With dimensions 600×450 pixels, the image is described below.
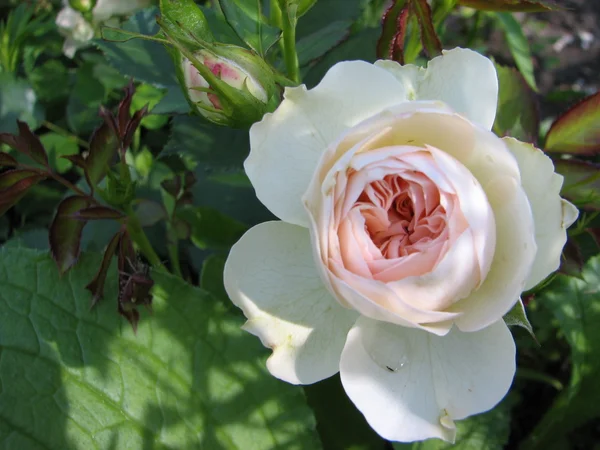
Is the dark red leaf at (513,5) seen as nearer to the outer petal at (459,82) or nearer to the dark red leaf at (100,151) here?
the outer petal at (459,82)

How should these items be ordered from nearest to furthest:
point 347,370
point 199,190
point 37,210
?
point 347,370 → point 199,190 → point 37,210

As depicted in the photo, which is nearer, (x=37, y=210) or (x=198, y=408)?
(x=198, y=408)

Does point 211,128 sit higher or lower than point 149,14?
lower

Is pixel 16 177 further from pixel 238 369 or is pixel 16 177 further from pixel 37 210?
pixel 37 210

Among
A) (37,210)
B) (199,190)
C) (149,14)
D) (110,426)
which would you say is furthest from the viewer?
(37,210)

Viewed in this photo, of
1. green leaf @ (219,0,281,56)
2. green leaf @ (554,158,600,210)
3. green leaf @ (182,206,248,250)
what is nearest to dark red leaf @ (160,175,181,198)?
green leaf @ (182,206,248,250)

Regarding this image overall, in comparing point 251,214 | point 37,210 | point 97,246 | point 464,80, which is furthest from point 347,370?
point 37,210

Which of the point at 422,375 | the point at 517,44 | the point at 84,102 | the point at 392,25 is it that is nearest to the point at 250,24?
the point at 392,25

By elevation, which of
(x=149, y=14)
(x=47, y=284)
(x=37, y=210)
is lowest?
(x=37, y=210)
